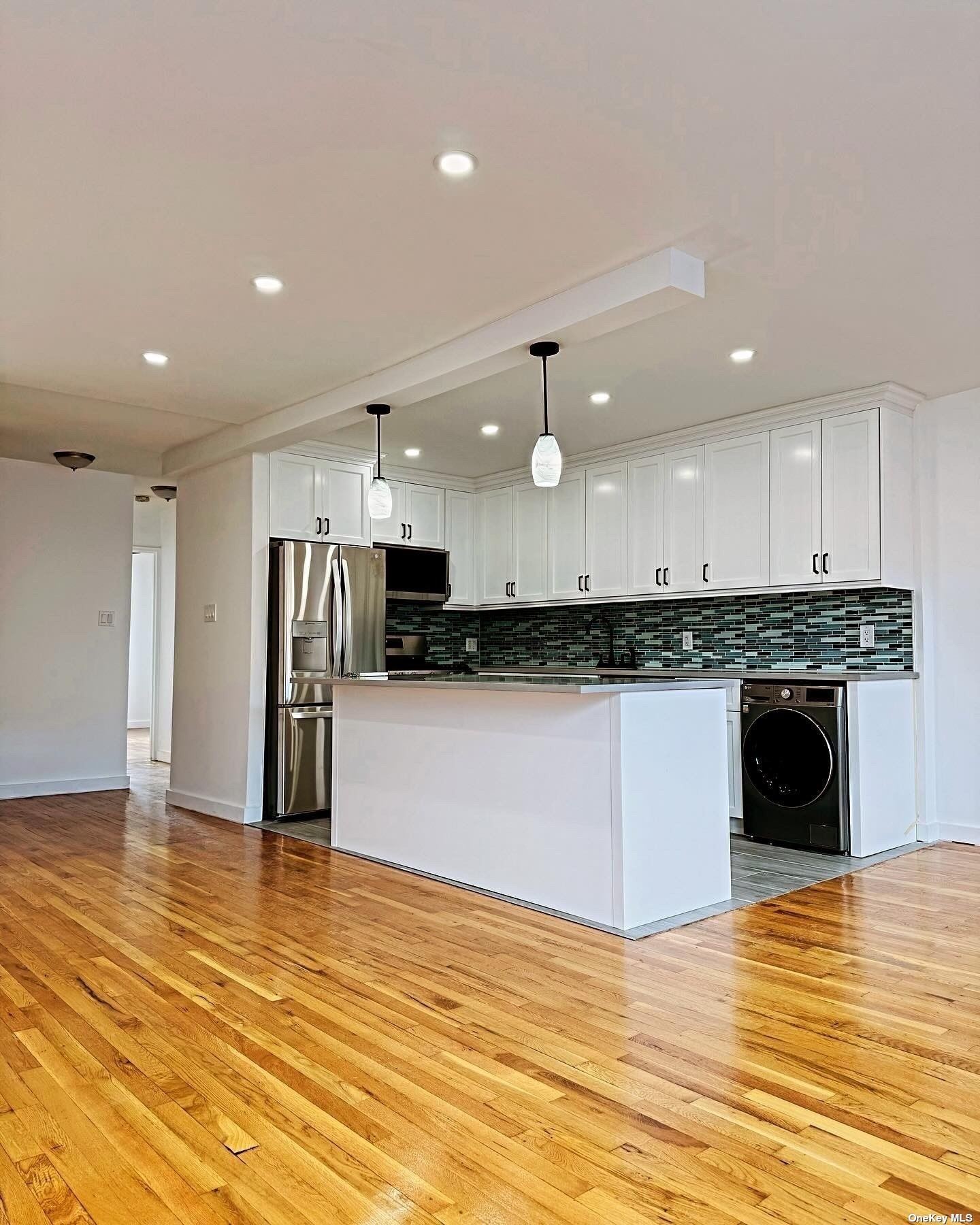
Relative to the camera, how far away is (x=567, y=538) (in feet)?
21.4

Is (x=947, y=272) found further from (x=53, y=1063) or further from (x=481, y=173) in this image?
(x=53, y=1063)

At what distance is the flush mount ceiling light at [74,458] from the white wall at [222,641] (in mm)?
760

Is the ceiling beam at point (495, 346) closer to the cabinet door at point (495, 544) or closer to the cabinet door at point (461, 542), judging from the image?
the cabinet door at point (461, 542)

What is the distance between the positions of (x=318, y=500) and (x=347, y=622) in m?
0.81

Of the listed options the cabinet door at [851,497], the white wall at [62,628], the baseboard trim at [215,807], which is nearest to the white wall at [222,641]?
the baseboard trim at [215,807]

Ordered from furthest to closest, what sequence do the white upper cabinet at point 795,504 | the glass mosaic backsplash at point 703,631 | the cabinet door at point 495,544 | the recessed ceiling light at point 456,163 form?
the cabinet door at point 495,544, the glass mosaic backsplash at point 703,631, the white upper cabinet at point 795,504, the recessed ceiling light at point 456,163

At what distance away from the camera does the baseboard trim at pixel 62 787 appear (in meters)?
6.61

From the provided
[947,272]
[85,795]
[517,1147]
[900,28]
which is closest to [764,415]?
[947,272]

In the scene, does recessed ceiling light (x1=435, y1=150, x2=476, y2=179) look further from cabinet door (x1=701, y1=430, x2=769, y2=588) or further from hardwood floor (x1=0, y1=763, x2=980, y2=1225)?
cabinet door (x1=701, y1=430, x2=769, y2=588)

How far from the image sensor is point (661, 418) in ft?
17.9

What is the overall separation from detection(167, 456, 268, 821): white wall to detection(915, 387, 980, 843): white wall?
3.79m

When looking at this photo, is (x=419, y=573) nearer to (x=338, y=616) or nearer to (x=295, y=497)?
Answer: (x=338, y=616)

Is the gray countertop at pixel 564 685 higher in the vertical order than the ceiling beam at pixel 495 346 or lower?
lower

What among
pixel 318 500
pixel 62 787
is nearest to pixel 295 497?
pixel 318 500
